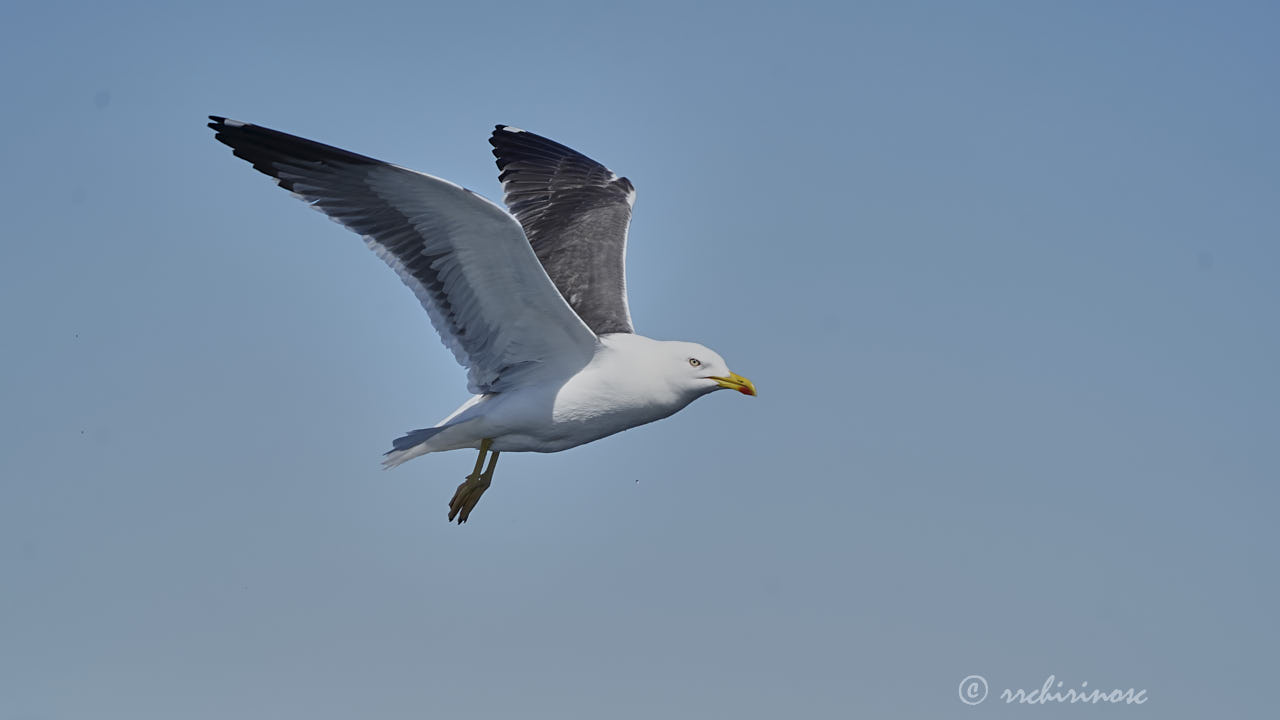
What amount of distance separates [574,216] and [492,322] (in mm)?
3863

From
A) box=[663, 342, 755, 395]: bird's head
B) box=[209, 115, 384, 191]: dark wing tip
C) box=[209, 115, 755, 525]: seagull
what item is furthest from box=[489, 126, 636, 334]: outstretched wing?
box=[209, 115, 384, 191]: dark wing tip

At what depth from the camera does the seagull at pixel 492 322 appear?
37.9 ft

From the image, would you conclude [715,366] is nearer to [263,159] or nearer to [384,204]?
[384,204]

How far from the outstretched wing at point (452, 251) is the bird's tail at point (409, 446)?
0.83m

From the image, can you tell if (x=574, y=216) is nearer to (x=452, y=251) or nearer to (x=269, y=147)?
(x=452, y=251)

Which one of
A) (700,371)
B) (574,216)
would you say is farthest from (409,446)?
(574,216)

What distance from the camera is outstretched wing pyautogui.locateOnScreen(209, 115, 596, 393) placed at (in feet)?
37.7

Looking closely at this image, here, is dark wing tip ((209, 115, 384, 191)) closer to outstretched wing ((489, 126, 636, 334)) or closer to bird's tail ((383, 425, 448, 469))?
bird's tail ((383, 425, 448, 469))

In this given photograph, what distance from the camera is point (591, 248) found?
50.6 feet

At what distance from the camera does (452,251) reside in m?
12.0

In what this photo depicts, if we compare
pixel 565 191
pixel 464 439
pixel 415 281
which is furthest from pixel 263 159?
pixel 565 191

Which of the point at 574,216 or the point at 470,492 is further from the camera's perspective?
the point at 574,216

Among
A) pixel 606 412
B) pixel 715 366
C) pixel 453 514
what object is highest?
pixel 715 366

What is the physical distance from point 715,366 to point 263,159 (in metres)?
4.75
